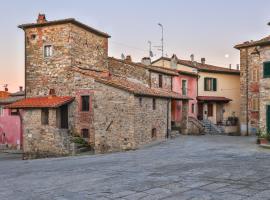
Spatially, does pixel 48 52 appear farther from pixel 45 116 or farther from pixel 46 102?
pixel 45 116

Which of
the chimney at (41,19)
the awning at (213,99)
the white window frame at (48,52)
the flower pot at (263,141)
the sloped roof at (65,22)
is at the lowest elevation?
the flower pot at (263,141)

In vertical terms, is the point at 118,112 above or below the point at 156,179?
above

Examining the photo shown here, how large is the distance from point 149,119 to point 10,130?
55.6 ft

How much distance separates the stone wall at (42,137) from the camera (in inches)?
970

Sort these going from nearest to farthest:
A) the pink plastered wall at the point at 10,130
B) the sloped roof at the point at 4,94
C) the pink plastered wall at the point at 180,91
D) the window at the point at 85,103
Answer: the window at the point at 85,103 → the pink plastered wall at the point at 180,91 → the pink plastered wall at the point at 10,130 → the sloped roof at the point at 4,94

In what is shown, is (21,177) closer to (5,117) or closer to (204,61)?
(5,117)

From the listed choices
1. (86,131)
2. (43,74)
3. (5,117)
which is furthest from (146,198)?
(5,117)

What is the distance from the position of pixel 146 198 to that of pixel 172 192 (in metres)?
0.96

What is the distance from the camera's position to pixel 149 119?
80.2ft

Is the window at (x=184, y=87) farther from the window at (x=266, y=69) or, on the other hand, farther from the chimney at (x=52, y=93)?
the chimney at (x=52, y=93)

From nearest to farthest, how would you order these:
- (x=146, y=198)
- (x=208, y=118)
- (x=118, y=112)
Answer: (x=146, y=198) < (x=118, y=112) < (x=208, y=118)

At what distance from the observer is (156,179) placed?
1142cm

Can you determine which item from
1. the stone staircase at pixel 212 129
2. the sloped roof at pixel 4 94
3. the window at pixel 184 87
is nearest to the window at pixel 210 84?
the window at pixel 184 87

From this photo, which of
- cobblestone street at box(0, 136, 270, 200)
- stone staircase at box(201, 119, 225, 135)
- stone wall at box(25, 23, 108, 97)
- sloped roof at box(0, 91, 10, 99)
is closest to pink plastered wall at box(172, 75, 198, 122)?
stone staircase at box(201, 119, 225, 135)
